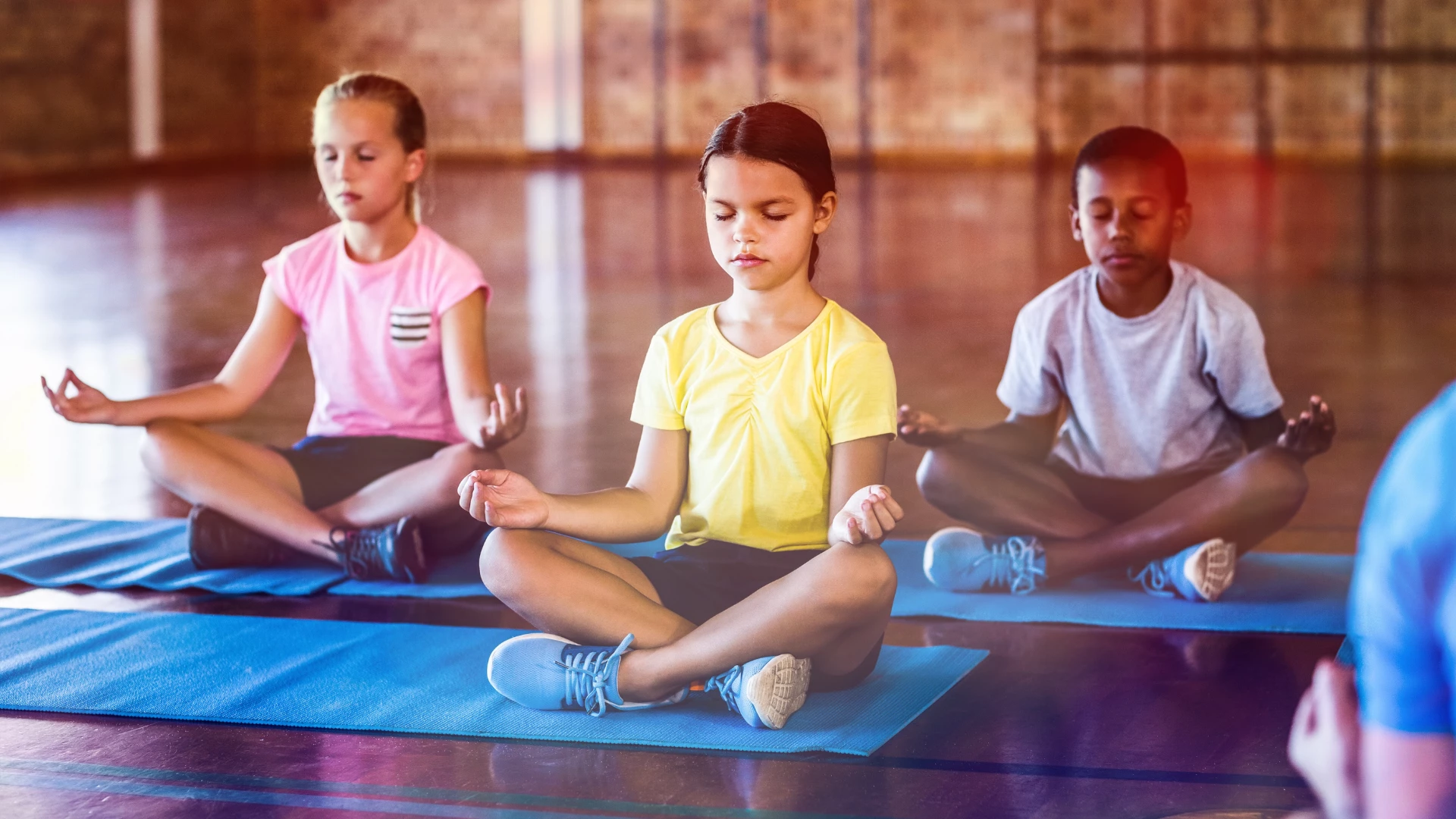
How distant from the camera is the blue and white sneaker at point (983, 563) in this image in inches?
96.3

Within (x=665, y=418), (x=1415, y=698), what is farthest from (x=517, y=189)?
(x=1415, y=698)

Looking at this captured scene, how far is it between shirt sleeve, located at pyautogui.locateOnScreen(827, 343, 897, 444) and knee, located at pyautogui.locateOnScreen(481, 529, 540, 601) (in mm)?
380

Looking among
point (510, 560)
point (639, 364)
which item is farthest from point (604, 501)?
point (639, 364)

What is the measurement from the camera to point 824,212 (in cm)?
187

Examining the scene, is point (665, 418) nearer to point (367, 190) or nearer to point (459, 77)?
point (367, 190)

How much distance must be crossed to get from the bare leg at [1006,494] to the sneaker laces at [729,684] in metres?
0.71

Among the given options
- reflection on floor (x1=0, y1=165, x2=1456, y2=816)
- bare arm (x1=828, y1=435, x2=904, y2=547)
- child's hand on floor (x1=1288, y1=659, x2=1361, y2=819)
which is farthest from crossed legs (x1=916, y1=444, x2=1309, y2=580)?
child's hand on floor (x1=1288, y1=659, x2=1361, y2=819)

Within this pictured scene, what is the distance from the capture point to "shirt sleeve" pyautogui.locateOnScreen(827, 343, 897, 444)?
1.86 metres

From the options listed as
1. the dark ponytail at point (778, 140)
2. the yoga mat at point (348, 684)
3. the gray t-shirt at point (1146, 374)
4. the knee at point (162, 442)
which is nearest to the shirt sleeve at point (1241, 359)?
the gray t-shirt at point (1146, 374)

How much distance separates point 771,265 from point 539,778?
629 mm

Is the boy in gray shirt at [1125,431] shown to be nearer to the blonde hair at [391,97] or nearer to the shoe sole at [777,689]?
the shoe sole at [777,689]

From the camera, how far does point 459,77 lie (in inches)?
502

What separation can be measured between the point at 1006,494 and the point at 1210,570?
1.04 ft

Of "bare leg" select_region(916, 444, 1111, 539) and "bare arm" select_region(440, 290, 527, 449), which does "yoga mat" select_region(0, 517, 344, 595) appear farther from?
"bare leg" select_region(916, 444, 1111, 539)
